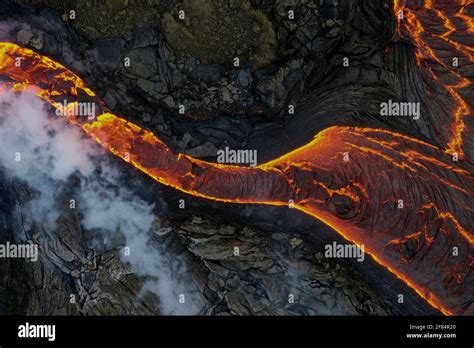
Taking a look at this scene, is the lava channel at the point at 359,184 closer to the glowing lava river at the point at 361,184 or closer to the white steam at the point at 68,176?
the glowing lava river at the point at 361,184

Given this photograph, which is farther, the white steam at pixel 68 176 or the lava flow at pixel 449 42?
the lava flow at pixel 449 42

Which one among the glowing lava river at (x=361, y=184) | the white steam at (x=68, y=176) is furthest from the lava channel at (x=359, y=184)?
the white steam at (x=68, y=176)

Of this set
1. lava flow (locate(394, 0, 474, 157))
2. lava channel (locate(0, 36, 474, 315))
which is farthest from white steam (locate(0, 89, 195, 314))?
lava flow (locate(394, 0, 474, 157))

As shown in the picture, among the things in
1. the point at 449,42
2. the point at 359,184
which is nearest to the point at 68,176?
the point at 359,184

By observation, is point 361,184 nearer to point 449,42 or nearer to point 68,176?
point 449,42

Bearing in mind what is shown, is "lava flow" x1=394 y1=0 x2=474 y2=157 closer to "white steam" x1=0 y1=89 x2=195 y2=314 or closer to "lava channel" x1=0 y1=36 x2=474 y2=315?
"lava channel" x1=0 y1=36 x2=474 y2=315
